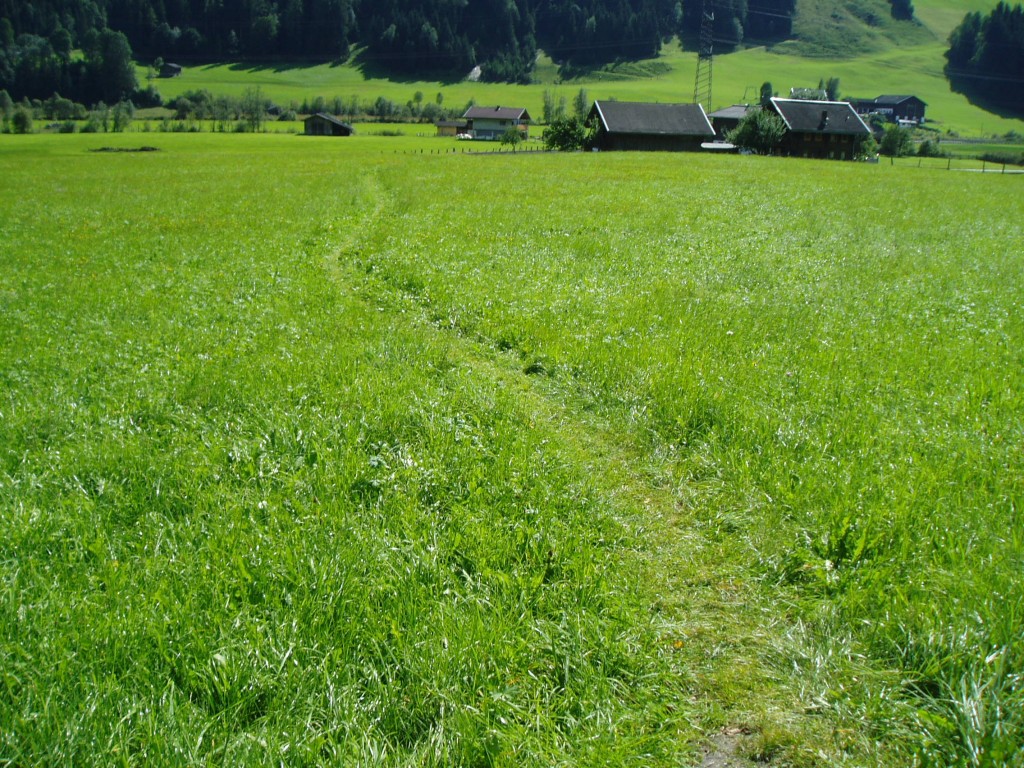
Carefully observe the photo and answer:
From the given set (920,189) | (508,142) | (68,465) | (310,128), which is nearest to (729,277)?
(68,465)

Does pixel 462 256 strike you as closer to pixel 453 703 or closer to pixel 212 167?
pixel 453 703

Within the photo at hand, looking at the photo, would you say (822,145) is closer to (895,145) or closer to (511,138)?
(895,145)

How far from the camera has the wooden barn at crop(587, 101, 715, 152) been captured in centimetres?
9900

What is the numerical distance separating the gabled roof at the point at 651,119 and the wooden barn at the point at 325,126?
166 feet

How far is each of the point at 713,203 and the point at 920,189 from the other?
748 inches

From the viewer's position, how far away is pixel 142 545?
16.9 feet

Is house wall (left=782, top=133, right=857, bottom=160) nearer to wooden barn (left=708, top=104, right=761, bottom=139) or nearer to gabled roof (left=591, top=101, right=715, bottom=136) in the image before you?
gabled roof (left=591, top=101, right=715, bottom=136)

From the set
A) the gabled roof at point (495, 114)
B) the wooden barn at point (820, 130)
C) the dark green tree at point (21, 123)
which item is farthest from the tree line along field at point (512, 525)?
the gabled roof at point (495, 114)

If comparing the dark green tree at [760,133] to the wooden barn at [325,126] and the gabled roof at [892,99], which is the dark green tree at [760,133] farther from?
the gabled roof at [892,99]

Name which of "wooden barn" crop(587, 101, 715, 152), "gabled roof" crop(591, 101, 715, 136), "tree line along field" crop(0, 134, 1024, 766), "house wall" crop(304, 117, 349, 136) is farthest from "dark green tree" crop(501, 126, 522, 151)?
"tree line along field" crop(0, 134, 1024, 766)

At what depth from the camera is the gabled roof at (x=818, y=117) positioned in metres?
98.4

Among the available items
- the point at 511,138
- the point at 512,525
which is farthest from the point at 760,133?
the point at 512,525

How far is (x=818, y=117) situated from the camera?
99.8 meters

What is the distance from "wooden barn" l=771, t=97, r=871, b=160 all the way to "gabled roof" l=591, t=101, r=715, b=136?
36.4ft
